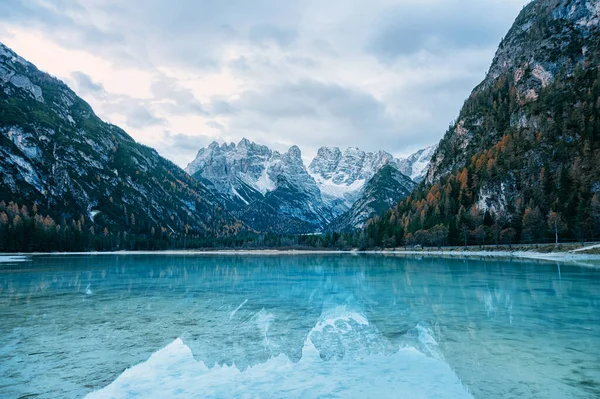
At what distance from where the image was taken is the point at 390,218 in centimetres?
19025

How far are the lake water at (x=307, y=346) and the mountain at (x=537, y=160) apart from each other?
94.4 m

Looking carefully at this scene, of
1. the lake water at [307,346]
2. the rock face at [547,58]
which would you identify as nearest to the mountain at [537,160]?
the rock face at [547,58]

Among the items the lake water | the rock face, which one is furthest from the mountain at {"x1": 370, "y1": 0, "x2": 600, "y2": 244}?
the lake water

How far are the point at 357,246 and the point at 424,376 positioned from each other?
181m

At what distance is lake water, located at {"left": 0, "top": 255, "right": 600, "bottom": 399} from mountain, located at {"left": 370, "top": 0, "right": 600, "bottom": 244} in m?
94.4

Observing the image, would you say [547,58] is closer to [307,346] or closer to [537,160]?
[537,160]

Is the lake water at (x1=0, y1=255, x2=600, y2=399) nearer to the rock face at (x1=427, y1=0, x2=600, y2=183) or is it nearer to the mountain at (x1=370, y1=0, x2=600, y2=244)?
the mountain at (x1=370, y1=0, x2=600, y2=244)

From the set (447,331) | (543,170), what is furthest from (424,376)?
(543,170)

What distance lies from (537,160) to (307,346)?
14446 centimetres

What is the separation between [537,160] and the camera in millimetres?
136750

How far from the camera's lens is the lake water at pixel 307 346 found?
45.8ft

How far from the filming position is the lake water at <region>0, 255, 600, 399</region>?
13953 millimetres

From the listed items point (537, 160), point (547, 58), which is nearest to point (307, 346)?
point (537, 160)

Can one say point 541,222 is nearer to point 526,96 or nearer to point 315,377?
point 526,96
